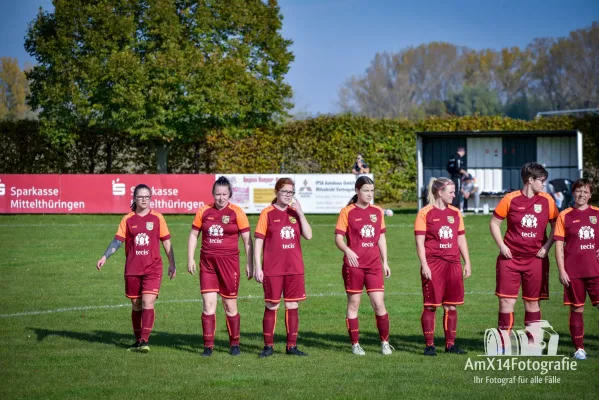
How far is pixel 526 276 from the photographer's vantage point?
9438mm

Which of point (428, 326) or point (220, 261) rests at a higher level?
point (220, 261)

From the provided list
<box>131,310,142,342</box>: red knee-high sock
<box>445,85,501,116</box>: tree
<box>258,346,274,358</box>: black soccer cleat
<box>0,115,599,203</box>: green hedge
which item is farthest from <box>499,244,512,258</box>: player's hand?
<box>445,85,501,116</box>: tree

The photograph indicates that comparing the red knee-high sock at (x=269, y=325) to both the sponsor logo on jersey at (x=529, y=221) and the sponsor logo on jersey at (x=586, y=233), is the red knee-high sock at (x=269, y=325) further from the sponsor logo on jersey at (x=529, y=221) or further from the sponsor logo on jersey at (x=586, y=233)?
the sponsor logo on jersey at (x=586, y=233)

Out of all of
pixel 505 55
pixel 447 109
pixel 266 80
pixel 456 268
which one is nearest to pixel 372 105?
pixel 447 109

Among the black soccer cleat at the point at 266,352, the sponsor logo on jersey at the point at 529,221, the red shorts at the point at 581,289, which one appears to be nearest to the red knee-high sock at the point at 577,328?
the red shorts at the point at 581,289

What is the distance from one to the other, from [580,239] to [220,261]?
163 inches

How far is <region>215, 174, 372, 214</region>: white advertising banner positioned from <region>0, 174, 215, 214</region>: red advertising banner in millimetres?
1220

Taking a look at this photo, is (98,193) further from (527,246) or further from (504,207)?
(527,246)

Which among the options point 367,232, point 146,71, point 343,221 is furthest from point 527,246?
point 146,71

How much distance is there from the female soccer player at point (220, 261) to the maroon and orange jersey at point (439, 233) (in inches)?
81.0

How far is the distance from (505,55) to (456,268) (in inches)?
3443

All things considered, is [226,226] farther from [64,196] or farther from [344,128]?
[344,128]

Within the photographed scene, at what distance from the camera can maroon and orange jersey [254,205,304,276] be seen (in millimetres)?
9477

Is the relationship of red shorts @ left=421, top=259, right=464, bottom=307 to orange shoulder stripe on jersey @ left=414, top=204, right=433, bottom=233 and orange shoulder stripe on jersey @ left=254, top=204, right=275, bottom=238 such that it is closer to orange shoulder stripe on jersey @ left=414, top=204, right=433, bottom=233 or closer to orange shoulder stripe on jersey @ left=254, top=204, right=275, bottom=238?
orange shoulder stripe on jersey @ left=414, top=204, right=433, bottom=233
